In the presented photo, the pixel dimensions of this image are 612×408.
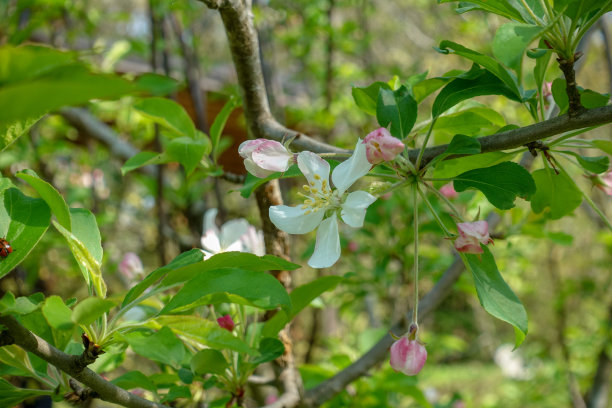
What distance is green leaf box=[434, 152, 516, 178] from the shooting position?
0.85m

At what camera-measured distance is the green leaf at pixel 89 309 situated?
584mm

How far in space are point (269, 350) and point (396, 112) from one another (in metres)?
0.46

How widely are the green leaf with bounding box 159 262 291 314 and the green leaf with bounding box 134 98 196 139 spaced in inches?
18.7

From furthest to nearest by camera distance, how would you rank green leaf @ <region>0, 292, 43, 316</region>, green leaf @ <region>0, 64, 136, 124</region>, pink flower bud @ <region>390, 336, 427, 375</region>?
pink flower bud @ <region>390, 336, 427, 375</region> → green leaf @ <region>0, 292, 43, 316</region> → green leaf @ <region>0, 64, 136, 124</region>

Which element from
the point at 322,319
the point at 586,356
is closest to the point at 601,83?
the point at 586,356

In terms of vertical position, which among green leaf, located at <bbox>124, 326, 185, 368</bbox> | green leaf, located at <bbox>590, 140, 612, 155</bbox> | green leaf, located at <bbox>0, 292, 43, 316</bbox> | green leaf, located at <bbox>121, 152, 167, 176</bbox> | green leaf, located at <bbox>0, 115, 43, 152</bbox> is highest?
green leaf, located at <bbox>0, 115, 43, 152</bbox>

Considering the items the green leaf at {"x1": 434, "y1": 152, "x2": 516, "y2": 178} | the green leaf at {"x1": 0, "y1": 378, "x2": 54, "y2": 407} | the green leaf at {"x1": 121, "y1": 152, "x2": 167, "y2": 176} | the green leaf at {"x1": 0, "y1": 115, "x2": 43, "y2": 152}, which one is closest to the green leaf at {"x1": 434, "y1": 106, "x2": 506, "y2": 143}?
the green leaf at {"x1": 434, "y1": 152, "x2": 516, "y2": 178}

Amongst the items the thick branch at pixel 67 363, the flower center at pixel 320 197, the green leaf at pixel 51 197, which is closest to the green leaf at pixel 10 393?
the thick branch at pixel 67 363

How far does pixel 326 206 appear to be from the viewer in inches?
32.2

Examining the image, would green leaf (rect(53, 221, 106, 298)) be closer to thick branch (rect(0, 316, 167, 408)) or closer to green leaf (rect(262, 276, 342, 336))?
thick branch (rect(0, 316, 167, 408))

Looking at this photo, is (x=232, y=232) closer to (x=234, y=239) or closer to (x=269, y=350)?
(x=234, y=239)

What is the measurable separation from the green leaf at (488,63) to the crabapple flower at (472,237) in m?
0.21

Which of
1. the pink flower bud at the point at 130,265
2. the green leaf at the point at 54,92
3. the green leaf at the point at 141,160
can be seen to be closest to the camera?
the green leaf at the point at 54,92

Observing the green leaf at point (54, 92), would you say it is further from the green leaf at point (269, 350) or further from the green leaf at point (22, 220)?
the green leaf at point (269, 350)
